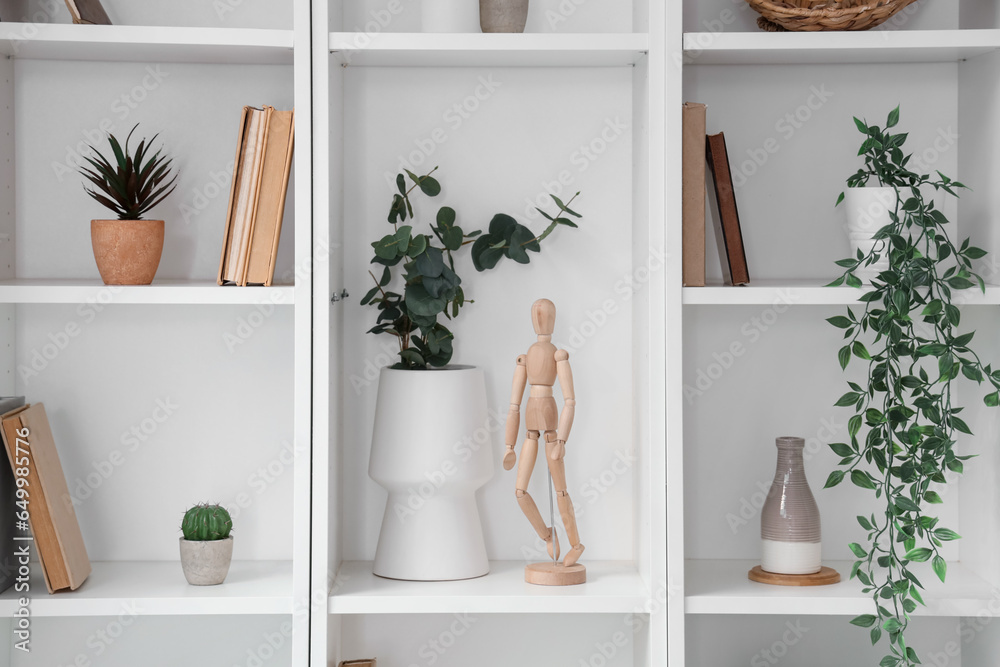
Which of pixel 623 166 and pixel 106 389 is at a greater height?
pixel 623 166

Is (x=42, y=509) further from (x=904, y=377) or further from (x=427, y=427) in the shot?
(x=904, y=377)

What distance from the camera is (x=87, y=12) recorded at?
1309 mm

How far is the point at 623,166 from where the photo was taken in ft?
5.01

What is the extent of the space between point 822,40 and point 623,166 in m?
0.39

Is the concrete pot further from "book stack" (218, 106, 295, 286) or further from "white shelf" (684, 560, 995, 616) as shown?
"white shelf" (684, 560, 995, 616)

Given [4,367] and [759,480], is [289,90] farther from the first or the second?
[759,480]

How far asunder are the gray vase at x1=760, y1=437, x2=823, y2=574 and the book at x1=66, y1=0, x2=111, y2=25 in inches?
50.8

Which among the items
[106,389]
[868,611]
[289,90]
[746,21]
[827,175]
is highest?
[746,21]

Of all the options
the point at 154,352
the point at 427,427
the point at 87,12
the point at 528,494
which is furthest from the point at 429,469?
the point at 87,12

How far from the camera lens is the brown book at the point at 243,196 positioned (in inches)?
52.0

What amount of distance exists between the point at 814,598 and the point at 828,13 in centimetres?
89

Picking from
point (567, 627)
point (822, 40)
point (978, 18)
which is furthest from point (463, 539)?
point (978, 18)

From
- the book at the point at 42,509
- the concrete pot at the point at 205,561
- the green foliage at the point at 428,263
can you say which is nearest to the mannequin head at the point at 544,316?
the green foliage at the point at 428,263

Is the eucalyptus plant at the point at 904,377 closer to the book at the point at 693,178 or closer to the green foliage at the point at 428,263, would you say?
the book at the point at 693,178
